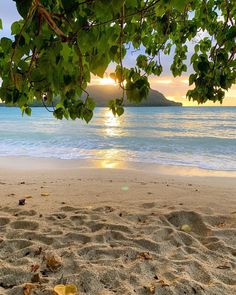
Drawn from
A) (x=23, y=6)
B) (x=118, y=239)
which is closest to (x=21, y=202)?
(x=118, y=239)

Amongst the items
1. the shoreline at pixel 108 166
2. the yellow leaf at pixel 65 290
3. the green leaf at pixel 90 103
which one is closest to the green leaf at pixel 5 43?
the green leaf at pixel 90 103

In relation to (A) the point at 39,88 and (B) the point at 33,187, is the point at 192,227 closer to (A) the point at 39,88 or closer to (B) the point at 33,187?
(A) the point at 39,88

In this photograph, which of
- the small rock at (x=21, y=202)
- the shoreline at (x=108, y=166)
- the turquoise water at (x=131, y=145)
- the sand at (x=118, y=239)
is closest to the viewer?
the sand at (x=118, y=239)

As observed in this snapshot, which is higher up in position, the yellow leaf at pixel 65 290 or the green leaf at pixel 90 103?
the green leaf at pixel 90 103

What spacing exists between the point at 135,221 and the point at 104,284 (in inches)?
75.9

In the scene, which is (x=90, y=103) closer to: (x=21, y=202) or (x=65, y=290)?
(x=65, y=290)

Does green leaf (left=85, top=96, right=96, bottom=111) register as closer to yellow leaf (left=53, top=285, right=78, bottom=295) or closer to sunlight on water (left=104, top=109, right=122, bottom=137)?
yellow leaf (left=53, top=285, right=78, bottom=295)

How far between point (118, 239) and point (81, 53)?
295cm

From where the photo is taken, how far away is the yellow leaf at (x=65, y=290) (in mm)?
3285

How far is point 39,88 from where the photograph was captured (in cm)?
282

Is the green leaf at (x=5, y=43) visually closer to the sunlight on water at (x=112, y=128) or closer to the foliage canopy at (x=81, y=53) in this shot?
the foliage canopy at (x=81, y=53)

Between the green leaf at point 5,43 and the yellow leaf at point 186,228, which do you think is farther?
the yellow leaf at point 186,228

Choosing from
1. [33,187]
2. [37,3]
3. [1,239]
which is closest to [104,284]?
[1,239]

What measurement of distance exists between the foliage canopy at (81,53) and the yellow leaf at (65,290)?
4.73 ft
